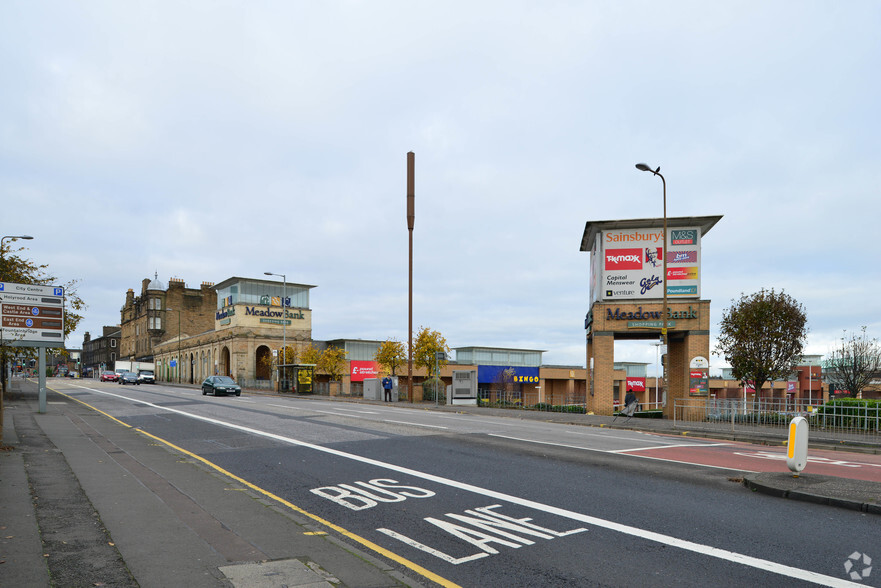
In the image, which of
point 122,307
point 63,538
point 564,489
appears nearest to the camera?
point 63,538

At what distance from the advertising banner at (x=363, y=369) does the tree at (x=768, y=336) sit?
43.9 metres

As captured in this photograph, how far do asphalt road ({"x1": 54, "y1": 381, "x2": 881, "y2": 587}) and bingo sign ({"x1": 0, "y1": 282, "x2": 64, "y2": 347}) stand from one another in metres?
11.3

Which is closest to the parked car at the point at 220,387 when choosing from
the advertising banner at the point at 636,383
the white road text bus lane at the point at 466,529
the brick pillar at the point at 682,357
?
the brick pillar at the point at 682,357

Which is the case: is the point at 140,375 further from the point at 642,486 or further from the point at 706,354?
the point at 642,486

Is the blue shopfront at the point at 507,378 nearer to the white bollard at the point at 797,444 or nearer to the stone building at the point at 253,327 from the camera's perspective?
the stone building at the point at 253,327

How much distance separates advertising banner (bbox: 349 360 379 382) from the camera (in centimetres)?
6900

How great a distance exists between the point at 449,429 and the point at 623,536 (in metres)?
11.7

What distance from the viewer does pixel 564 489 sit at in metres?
9.55

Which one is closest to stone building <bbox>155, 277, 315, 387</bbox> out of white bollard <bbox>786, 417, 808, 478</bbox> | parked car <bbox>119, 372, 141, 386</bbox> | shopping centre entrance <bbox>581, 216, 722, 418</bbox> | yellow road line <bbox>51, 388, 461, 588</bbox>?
parked car <bbox>119, 372, 141, 386</bbox>

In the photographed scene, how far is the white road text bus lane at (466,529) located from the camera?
6.58 m

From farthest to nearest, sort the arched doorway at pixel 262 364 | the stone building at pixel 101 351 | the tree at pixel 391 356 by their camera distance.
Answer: the stone building at pixel 101 351
the arched doorway at pixel 262 364
the tree at pixel 391 356

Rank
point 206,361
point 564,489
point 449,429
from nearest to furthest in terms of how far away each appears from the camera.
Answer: point 564,489 → point 449,429 → point 206,361

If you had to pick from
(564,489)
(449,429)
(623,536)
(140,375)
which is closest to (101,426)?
(449,429)

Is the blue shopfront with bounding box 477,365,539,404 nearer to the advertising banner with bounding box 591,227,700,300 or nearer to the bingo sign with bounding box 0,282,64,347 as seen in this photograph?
the advertising banner with bounding box 591,227,700,300
